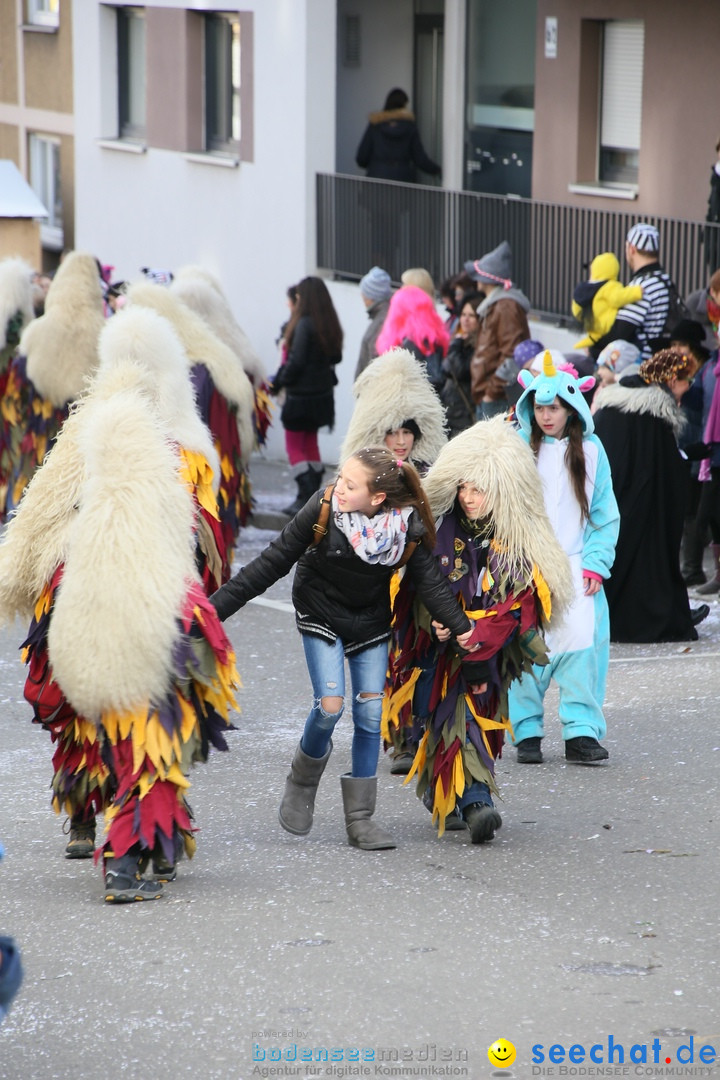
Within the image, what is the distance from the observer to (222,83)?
18.4m

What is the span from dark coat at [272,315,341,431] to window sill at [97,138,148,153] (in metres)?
7.19

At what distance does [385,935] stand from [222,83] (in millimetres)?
15058

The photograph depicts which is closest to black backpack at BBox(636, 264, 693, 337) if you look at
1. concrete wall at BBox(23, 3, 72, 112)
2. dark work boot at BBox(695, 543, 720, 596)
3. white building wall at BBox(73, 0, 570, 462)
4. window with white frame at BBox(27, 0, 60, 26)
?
dark work boot at BBox(695, 543, 720, 596)

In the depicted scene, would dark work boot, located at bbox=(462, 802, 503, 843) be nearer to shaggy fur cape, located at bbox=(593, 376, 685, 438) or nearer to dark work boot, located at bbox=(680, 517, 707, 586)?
shaggy fur cape, located at bbox=(593, 376, 685, 438)

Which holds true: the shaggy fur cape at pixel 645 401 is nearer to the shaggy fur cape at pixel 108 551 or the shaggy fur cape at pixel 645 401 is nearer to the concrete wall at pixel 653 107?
the shaggy fur cape at pixel 108 551

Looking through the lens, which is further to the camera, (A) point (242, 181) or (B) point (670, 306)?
(A) point (242, 181)

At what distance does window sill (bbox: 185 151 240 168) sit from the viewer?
17.6m

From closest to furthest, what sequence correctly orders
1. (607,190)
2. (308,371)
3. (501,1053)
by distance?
(501,1053), (308,371), (607,190)

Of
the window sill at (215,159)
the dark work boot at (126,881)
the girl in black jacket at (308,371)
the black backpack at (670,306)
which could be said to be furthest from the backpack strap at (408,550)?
the window sill at (215,159)

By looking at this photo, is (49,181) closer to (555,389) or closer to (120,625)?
(555,389)

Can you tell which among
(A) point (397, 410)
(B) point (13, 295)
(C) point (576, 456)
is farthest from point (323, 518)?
(B) point (13, 295)

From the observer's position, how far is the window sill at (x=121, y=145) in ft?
64.0

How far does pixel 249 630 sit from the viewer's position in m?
9.84

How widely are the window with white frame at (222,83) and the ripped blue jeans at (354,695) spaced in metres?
13.5
